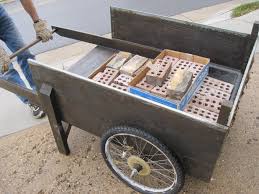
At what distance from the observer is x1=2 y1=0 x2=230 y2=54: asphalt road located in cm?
600

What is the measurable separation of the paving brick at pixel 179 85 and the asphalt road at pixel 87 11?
3576mm

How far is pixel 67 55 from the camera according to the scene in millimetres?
4996

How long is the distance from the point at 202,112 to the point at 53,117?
1.34m

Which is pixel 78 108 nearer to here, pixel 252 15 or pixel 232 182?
pixel 232 182

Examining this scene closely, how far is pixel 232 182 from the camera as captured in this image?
2748 mm

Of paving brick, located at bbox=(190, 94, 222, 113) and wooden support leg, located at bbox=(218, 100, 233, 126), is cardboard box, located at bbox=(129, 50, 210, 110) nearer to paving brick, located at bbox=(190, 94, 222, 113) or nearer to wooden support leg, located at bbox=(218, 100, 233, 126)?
paving brick, located at bbox=(190, 94, 222, 113)

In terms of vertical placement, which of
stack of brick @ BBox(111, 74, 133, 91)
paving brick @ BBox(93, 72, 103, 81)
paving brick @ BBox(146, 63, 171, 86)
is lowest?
paving brick @ BBox(93, 72, 103, 81)

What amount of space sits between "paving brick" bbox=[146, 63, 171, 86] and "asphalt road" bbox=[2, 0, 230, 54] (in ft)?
10.9

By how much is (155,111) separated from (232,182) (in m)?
1.28

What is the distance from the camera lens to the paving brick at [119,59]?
3004mm

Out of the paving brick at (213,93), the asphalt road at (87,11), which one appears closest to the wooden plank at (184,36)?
the paving brick at (213,93)

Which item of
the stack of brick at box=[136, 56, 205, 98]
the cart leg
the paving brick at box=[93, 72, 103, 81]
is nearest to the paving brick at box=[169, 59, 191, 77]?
the stack of brick at box=[136, 56, 205, 98]

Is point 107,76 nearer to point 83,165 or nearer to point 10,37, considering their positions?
point 83,165

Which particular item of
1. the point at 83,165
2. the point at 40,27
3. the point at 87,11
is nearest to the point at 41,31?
the point at 40,27
